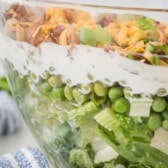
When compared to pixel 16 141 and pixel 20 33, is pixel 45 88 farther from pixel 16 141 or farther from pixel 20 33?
pixel 16 141

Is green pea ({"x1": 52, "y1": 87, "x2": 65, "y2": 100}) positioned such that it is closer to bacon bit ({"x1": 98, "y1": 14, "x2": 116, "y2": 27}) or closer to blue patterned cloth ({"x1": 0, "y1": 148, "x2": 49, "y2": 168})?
bacon bit ({"x1": 98, "y1": 14, "x2": 116, "y2": 27})

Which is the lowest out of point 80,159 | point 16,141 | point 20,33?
point 16,141

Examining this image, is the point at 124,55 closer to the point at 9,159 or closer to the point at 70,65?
the point at 70,65

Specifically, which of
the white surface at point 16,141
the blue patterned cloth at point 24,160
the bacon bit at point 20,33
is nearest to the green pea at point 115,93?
the bacon bit at point 20,33

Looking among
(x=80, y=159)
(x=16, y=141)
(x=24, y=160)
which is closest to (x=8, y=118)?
(x=16, y=141)

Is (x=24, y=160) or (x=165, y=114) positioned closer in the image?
(x=165, y=114)
